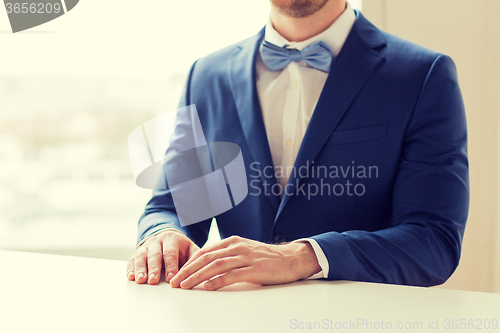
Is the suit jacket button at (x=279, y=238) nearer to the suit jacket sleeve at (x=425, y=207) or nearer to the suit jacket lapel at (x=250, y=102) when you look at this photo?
the suit jacket lapel at (x=250, y=102)

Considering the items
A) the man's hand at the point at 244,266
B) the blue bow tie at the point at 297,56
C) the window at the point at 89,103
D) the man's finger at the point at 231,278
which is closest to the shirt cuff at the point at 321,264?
the man's hand at the point at 244,266

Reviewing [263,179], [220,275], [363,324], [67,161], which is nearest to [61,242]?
[67,161]

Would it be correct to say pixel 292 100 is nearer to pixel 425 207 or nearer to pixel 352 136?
pixel 352 136

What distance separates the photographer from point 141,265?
0.79m

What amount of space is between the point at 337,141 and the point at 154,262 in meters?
0.60

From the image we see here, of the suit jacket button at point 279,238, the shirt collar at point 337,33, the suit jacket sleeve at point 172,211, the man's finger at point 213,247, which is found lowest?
the suit jacket button at point 279,238

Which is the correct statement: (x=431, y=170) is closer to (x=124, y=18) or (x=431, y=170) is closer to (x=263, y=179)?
(x=263, y=179)

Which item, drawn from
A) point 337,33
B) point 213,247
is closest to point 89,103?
point 337,33

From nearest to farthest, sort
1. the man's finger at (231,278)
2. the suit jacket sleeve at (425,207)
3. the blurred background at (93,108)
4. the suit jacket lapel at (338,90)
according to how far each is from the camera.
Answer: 1. the man's finger at (231,278)
2. the suit jacket sleeve at (425,207)
3. the suit jacket lapel at (338,90)
4. the blurred background at (93,108)

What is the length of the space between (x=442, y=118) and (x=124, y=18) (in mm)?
1766

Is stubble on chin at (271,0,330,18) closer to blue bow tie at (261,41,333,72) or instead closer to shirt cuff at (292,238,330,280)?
blue bow tie at (261,41,333,72)

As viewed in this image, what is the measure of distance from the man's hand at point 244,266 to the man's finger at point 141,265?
67 mm

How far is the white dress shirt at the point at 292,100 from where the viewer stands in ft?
4.03

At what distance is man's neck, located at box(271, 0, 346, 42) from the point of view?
1.28 m
